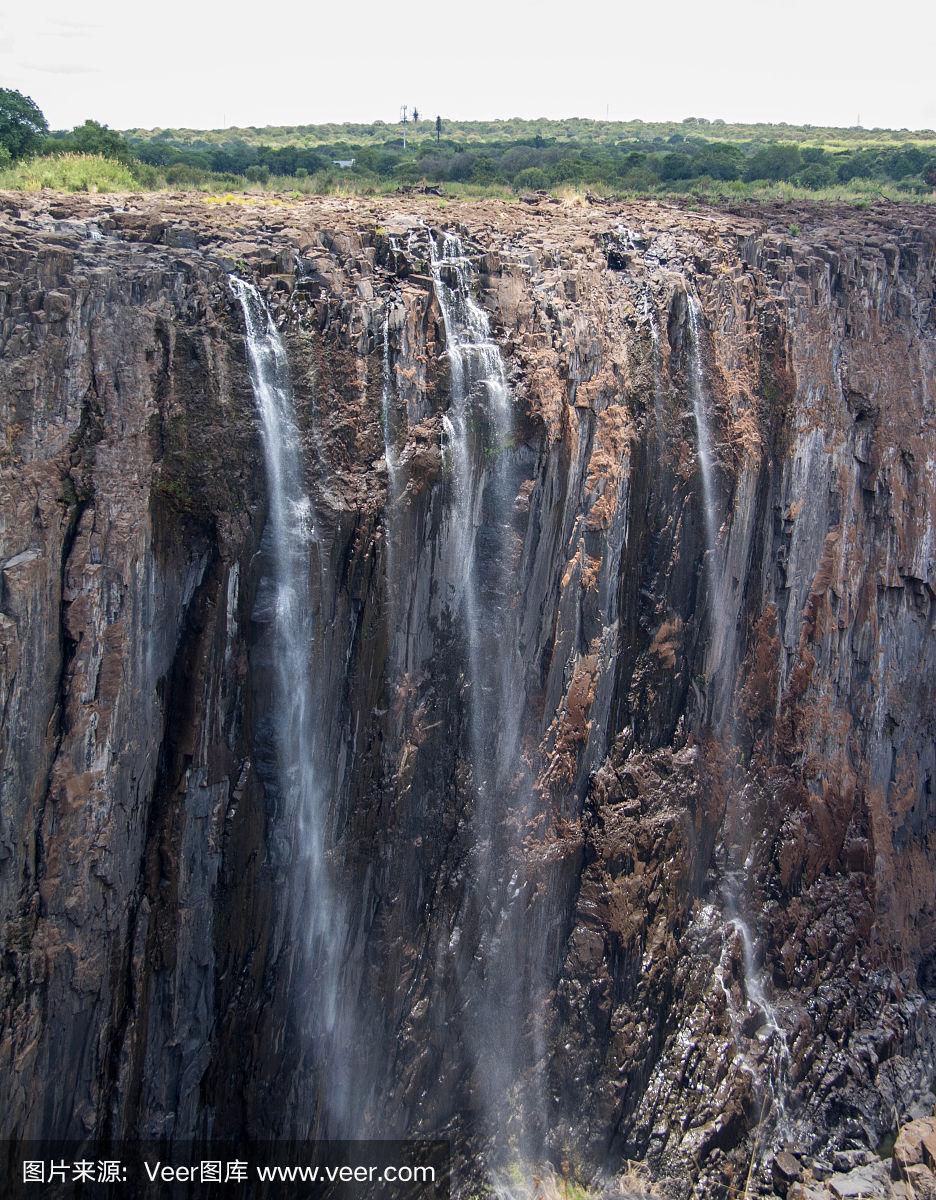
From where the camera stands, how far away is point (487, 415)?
19312 mm

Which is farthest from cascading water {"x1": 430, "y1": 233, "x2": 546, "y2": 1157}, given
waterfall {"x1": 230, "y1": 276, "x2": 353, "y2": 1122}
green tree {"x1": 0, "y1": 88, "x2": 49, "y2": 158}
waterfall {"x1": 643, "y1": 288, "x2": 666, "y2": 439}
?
green tree {"x1": 0, "y1": 88, "x2": 49, "y2": 158}

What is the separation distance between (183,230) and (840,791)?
16.7 meters

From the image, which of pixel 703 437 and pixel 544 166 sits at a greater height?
pixel 544 166

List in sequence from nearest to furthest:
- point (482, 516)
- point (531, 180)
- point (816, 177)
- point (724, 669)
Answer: point (482, 516) < point (724, 669) < point (531, 180) < point (816, 177)

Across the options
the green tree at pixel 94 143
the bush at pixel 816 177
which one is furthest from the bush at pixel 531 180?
the green tree at pixel 94 143

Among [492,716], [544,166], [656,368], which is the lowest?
[492,716]

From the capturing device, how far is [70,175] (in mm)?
22141

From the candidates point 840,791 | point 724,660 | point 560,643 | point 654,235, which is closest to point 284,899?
point 560,643

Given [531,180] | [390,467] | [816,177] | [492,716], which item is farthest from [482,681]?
[816,177]

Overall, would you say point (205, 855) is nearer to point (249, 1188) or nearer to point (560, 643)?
point (249, 1188)

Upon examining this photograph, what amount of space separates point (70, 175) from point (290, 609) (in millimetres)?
10899

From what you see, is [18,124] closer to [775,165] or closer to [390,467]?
[390,467]

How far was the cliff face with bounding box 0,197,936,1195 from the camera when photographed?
15.7m

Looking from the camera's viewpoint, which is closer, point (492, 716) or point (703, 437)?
point (492, 716)
